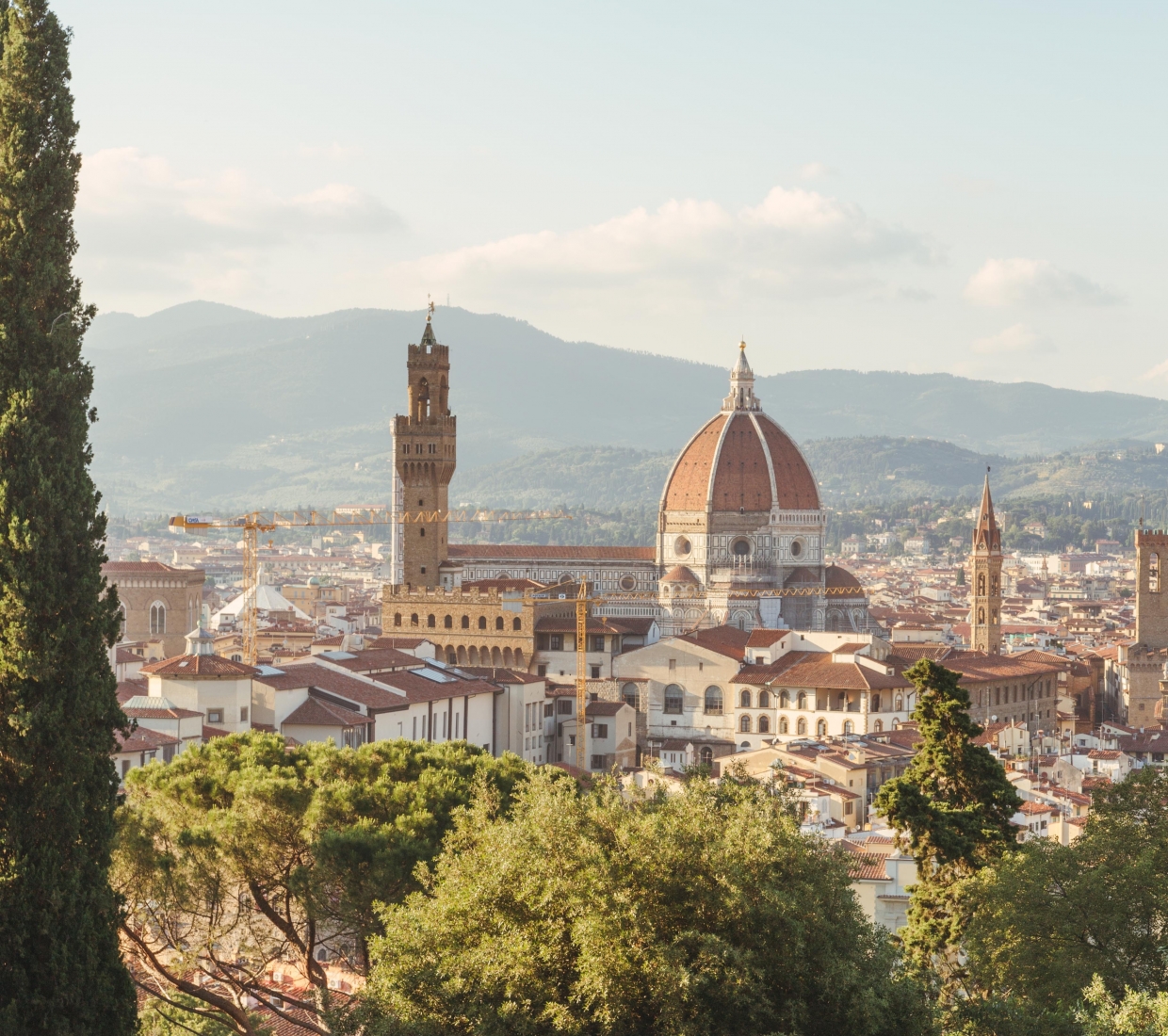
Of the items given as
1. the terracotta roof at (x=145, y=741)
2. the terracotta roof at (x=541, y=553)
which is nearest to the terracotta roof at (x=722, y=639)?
the terracotta roof at (x=541, y=553)

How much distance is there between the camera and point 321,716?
42.6 m

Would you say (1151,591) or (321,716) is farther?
(1151,591)

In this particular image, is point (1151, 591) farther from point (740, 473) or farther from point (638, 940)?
point (638, 940)

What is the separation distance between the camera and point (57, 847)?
16.8 metres

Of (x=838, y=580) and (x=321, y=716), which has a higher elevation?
(x=838, y=580)

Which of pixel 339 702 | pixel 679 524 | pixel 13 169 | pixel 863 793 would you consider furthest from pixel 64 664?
pixel 679 524

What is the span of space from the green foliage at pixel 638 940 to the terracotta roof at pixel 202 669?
2360cm

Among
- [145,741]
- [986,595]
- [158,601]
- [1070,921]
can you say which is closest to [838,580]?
[986,595]

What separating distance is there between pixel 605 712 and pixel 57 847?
43.1 metres

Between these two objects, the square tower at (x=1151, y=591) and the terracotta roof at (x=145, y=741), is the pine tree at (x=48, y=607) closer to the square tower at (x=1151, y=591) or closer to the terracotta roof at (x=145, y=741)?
the terracotta roof at (x=145, y=741)

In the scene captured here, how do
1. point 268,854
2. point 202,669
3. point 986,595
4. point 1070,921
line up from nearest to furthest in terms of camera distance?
1. point 1070,921
2. point 268,854
3. point 202,669
4. point 986,595

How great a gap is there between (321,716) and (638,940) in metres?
26.4

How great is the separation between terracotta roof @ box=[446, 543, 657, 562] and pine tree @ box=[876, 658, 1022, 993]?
194 feet

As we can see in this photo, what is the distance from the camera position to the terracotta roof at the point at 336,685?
1722 inches
